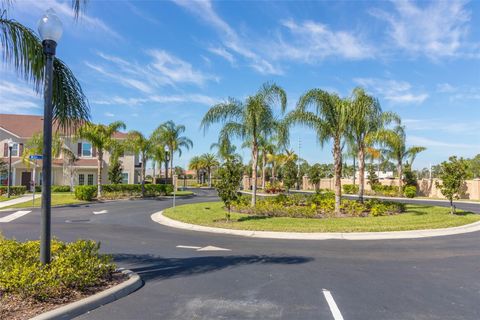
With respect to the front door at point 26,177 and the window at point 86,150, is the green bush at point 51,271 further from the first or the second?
the front door at point 26,177

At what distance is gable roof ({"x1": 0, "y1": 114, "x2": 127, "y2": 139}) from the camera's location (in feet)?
124

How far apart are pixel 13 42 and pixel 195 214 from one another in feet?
39.2

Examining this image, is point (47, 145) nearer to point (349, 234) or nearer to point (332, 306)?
point (332, 306)

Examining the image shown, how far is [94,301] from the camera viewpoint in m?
4.95

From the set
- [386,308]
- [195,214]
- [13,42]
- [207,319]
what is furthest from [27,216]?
[386,308]

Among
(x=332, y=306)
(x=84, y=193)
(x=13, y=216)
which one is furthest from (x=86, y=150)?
(x=332, y=306)

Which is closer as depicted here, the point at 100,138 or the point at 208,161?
the point at 100,138

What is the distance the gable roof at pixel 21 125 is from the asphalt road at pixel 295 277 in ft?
101

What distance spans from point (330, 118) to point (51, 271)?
46.6ft

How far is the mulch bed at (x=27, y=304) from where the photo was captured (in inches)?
170

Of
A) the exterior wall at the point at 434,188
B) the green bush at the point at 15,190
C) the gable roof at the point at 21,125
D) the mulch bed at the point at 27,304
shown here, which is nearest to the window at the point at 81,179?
the gable roof at the point at 21,125

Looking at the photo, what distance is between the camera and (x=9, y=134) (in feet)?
123

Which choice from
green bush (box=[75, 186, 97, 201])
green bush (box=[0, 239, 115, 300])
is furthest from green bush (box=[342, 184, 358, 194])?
green bush (box=[0, 239, 115, 300])

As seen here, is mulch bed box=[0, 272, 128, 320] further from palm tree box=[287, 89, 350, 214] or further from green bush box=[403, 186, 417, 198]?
green bush box=[403, 186, 417, 198]
